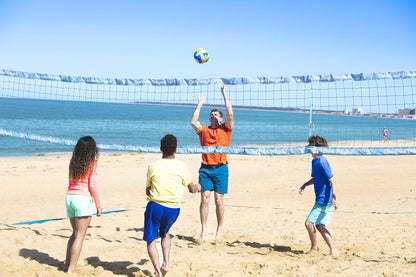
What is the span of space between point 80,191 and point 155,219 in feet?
2.39

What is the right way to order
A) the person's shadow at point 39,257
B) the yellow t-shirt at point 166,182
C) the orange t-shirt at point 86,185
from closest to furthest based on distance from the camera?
the yellow t-shirt at point 166,182 < the orange t-shirt at point 86,185 < the person's shadow at point 39,257

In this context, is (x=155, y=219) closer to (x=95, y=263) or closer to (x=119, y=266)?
(x=119, y=266)

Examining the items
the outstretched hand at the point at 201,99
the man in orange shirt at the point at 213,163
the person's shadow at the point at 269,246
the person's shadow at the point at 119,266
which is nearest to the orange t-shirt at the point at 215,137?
the man in orange shirt at the point at 213,163

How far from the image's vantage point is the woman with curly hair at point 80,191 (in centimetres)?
341

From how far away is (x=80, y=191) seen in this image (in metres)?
3.45

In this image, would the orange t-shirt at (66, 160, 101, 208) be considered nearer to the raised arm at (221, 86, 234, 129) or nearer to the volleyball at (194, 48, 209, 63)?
the raised arm at (221, 86, 234, 129)

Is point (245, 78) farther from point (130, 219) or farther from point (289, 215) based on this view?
point (130, 219)

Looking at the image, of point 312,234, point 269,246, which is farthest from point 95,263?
point 312,234

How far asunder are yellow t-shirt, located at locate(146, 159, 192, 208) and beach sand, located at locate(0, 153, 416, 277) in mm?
836

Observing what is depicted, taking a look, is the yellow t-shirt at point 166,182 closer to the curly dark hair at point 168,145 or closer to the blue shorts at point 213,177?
the curly dark hair at point 168,145

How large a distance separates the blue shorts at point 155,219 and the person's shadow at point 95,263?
60cm

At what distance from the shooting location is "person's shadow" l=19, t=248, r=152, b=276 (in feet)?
12.3

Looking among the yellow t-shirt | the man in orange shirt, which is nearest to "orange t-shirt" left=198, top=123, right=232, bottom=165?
the man in orange shirt

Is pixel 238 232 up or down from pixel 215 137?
down
